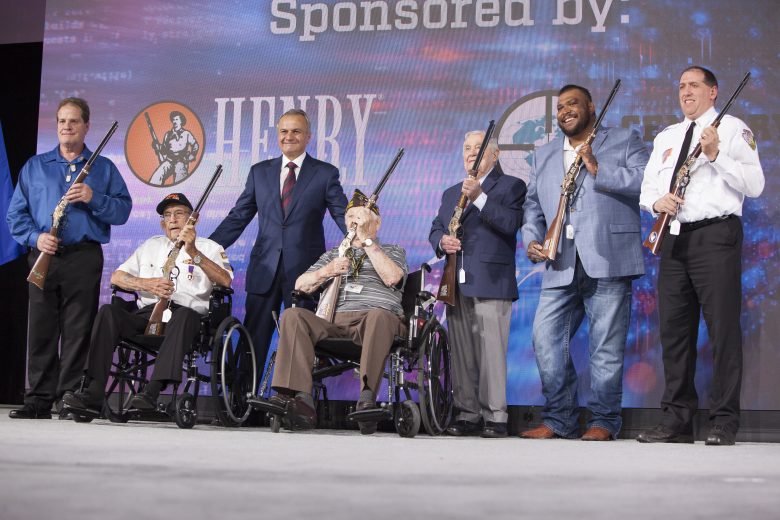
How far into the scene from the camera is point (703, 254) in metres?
4.50

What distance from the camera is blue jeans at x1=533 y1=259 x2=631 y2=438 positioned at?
15.7ft

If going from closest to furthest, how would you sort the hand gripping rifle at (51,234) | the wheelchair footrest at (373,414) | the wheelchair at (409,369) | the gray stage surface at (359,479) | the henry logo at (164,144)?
1. the gray stage surface at (359,479)
2. the wheelchair footrest at (373,414)
3. the wheelchair at (409,369)
4. the hand gripping rifle at (51,234)
5. the henry logo at (164,144)

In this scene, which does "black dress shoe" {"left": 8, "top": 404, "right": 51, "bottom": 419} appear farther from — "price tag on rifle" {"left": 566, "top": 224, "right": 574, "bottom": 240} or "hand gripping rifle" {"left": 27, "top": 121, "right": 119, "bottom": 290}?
"price tag on rifle" {"left": 566, "top": 224, "right": 574, "bottom": 240}

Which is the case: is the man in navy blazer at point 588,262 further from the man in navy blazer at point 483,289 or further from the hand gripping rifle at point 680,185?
the hand gripping rifle at point 680,185

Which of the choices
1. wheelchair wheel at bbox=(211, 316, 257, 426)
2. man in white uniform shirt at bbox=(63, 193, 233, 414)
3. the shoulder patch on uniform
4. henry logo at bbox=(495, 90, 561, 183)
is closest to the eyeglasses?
man in white uniform shirt at bbox=(63, 193, 233, 414)

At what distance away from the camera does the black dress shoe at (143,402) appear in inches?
176

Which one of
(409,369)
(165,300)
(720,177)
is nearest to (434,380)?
(409,369)

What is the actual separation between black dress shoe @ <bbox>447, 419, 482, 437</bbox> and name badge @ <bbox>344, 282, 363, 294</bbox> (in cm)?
80

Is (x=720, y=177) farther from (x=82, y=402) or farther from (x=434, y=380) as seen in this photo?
(x=82, y=402)

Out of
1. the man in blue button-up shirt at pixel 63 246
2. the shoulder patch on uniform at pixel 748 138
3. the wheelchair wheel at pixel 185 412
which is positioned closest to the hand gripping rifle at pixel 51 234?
the man in blue button-up shirt at pixel 63 246

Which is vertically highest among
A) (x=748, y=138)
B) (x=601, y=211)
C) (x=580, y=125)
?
(x=580, y=125)

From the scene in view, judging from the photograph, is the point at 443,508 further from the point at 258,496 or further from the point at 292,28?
the point at 292,28

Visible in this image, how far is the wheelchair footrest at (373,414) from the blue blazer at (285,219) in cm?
106

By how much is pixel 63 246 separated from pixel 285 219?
43.6 inches
